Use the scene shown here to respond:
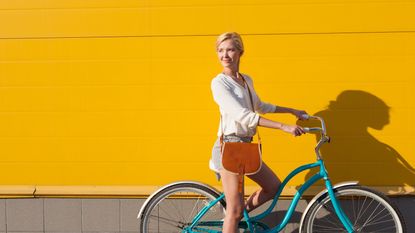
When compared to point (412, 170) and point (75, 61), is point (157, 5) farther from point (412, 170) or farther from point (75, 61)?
point (412, 170)

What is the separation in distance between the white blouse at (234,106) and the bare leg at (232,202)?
1.07ft

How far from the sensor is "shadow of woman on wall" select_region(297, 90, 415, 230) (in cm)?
448

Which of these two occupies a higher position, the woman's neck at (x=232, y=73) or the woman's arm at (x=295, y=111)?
the woman's neck at (x=232, y=73)

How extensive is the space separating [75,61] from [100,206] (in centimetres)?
134

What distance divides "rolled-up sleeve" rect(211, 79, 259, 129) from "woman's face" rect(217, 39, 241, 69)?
164 millimetres

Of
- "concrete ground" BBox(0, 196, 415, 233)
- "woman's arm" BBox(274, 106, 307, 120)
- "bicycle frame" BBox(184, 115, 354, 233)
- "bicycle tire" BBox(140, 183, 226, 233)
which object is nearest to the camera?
"bicycle frame" BBox(184, 115, 354, 233)

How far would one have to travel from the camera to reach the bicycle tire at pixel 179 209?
401 centimetres

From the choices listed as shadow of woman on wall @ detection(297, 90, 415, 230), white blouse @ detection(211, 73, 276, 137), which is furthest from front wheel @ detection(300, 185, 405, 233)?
white blouse @ detection(211, 73, 276, 137)

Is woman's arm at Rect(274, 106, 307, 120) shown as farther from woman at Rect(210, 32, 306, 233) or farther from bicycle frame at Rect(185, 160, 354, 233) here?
bicycle frame at Rect(185, 160, 354, 233)

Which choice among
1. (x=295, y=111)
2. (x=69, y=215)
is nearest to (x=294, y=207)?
(x=295, y=111)

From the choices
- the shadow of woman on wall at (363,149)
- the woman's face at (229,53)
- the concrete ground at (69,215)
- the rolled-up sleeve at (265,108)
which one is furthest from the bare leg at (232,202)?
the concrete ground at (69,215)

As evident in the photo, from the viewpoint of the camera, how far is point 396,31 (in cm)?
442

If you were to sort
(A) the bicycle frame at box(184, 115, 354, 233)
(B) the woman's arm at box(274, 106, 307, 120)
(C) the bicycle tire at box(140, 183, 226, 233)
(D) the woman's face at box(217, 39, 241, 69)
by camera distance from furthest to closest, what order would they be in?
(C) the bicycle tire at box(140, 183, 226, 233) → (B) the woman's arm at box(274, 106, 307, 120) → (A) the bicycle frame at box(184, 115, 354, 233) → (D) the woman's face at box(217, 39, 241, 69)

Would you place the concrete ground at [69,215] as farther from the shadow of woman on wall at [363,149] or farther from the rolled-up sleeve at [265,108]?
the shadow of woman on wall at [363,149]
